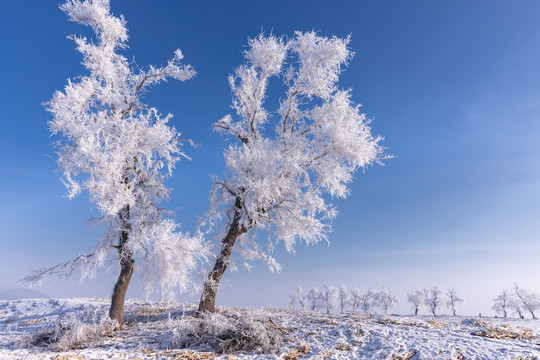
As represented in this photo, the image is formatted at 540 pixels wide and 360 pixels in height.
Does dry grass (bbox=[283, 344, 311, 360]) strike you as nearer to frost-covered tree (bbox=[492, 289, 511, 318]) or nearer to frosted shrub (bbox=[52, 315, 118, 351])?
frosted shrub (bbox=[52, 315, 118, 351])

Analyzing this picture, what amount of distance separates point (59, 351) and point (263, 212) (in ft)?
25.2

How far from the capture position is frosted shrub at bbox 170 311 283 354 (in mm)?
7055

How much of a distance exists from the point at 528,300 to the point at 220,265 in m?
67.8

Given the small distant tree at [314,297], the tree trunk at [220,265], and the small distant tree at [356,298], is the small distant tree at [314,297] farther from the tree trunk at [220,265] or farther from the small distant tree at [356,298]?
the tree trunk at [220,265]

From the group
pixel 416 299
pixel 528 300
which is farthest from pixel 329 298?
pixel 528 300

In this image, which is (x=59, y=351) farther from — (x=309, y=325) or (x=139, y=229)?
(x=309, y=325)

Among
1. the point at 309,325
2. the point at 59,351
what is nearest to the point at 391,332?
the point at 309,325

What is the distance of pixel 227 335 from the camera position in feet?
24.7

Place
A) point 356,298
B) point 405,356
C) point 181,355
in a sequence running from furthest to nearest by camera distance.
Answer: point 356,298 < point 181,355 < point 405,356

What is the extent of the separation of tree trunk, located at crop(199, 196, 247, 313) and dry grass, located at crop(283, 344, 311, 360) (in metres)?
5.53

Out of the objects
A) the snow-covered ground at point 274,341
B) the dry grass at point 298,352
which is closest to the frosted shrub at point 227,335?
the snow-covered ground at point 274,341

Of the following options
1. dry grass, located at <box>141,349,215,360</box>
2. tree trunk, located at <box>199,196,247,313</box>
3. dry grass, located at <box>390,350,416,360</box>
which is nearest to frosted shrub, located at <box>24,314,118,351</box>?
dry grass, located at <box>141,349,215,360</box>

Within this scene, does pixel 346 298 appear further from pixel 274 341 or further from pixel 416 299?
pixel 274 341

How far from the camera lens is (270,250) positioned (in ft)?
44.8
